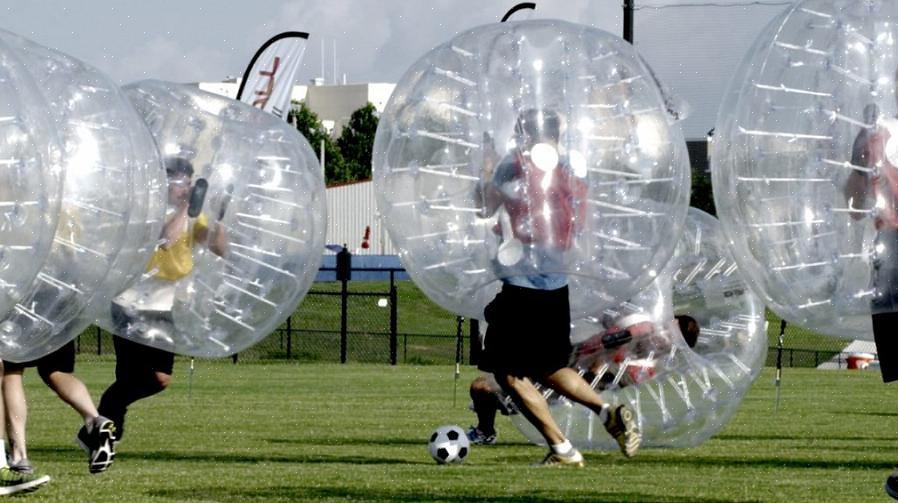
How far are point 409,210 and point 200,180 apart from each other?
1.50 metres

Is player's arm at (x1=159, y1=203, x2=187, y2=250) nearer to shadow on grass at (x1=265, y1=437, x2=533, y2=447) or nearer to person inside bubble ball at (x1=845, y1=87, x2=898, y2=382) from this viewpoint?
shadow on grass at (x1=265, y1=437, x2=533, y2=447)

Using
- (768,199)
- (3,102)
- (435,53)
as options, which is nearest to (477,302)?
(435,53)

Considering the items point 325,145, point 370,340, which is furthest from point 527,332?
point 325,145

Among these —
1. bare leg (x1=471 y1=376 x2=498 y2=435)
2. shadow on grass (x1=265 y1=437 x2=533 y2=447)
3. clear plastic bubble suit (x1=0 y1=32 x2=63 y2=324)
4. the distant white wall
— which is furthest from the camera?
the distant white wall

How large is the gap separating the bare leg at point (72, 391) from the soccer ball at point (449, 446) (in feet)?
6.31

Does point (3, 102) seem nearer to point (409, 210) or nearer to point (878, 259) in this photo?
point (409, 210)

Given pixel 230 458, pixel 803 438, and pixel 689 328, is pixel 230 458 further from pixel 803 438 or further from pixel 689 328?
pixel 803 438

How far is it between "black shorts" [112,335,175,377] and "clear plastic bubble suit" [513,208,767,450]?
6.69ft

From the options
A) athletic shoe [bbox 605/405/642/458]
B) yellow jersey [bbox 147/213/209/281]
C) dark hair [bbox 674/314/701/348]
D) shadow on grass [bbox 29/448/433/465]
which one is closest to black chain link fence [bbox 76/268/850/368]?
shadow on grass [bbox 29/448/433/465]

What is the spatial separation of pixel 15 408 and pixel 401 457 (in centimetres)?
258

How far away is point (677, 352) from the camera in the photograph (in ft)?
33.4

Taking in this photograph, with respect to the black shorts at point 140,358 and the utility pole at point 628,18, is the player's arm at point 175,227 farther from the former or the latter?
the utility pole at point 628,18

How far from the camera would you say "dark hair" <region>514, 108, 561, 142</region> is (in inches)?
309

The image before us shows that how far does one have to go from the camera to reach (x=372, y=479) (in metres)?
8.90
